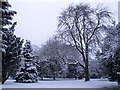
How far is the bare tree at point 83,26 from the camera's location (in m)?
21.6

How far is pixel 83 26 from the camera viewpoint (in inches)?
894

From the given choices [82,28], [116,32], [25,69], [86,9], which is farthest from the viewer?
[25,69]

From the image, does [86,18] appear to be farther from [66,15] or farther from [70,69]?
[70,69]

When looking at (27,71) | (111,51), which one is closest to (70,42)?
(27,71)

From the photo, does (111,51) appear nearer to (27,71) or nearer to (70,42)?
(70,42)

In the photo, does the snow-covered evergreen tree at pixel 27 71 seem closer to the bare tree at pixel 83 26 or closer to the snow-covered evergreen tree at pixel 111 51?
the bare tree at pixel 83 26

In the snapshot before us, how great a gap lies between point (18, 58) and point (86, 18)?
11.2 meters

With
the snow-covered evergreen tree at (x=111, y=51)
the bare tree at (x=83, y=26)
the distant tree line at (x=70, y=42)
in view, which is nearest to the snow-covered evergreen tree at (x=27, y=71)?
the distant tree line at (x=70, y=42)

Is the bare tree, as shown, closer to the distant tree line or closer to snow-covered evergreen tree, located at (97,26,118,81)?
the distant tree line

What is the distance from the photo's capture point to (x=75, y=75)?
138 ft

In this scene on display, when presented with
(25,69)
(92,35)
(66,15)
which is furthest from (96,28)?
(25,69)

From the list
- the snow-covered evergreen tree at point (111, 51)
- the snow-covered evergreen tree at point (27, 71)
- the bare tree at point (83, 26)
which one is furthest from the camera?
the snow-covered evergreen tree at point (27, 71)

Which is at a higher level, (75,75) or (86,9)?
(86,9)

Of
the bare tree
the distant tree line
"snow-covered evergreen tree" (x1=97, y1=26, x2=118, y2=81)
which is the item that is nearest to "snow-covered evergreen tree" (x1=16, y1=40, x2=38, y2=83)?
the distant tree line
